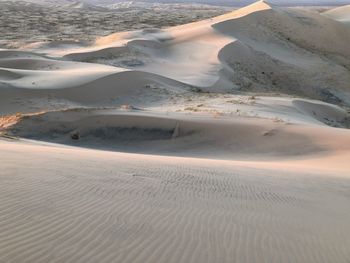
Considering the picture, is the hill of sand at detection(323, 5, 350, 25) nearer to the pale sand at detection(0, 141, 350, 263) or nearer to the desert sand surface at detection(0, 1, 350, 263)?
the desert sand surface at detection(0, 1, 350, 263)

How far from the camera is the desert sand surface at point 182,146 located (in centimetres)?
360

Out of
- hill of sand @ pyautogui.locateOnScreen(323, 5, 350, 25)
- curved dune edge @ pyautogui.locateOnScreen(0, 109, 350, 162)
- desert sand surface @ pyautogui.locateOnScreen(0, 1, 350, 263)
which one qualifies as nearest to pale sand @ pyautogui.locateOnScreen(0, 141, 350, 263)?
desert sand surface @ pyautogui.locateOnScreen(0, 1, 350, 263)

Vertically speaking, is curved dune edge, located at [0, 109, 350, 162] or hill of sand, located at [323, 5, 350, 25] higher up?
curved dune edge, located at [0, 109, 350, 162]

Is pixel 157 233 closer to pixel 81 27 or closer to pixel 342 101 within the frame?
pixel 342 101

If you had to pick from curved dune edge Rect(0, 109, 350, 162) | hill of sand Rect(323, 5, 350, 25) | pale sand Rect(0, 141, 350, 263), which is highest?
pale sand Rect(0, 141, 350, 263)

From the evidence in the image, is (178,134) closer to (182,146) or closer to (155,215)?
(182,146)

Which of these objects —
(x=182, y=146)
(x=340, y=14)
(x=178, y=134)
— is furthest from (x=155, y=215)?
(x=340, y=14)

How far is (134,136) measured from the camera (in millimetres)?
10328

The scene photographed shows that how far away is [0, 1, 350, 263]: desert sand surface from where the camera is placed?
360cm

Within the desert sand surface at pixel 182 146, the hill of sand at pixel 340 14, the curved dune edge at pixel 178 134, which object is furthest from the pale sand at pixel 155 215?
the hill of sand at pixel 340 14

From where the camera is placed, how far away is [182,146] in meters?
10.0

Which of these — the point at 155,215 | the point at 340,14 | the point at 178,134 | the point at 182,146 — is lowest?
the point at 340,14

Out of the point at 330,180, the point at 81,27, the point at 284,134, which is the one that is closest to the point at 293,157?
the point at 284,134

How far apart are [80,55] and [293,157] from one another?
11290 mm
